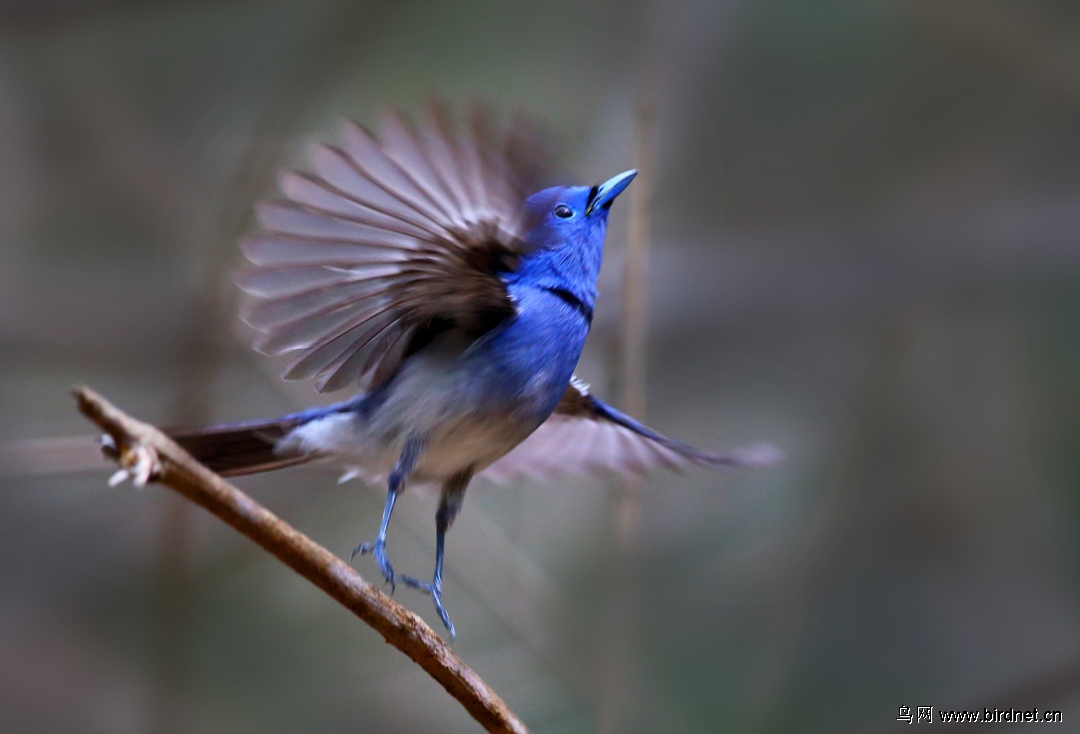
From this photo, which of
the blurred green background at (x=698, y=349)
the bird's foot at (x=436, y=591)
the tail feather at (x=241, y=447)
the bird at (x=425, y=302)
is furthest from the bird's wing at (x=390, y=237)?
the blurred green background at (x=698, y=349)

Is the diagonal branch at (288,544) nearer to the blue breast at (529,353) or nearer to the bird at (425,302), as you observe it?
the bird at (425,302)

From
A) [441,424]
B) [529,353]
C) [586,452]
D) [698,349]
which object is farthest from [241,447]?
[698,349]

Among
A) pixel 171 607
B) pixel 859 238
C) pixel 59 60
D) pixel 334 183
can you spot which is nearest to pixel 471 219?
pixel 334 183

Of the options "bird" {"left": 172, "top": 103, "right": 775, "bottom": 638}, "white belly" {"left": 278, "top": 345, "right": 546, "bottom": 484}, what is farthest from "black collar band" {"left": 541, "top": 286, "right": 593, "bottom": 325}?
"white belly" {"left": 278, "top": 345, "right": 546, "bottom": 484}

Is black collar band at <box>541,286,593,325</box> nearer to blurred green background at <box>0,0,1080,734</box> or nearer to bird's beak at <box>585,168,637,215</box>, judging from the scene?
bird's beak at <box>585,168,637,215</box>

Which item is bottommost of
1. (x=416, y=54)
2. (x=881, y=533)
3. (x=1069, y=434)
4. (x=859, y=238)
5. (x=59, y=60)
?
(x=881, y=533)

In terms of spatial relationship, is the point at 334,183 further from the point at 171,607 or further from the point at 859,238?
the point at 859,238

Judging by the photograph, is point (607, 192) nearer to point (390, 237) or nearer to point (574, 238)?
point (574, 238)
